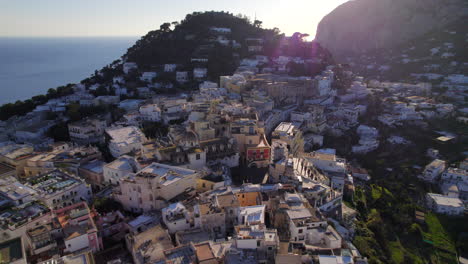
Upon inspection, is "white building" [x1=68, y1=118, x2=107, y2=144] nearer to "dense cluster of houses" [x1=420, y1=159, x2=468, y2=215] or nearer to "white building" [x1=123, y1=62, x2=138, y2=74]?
"white building" [x1=123, y1=62, x2=138, y2=74]

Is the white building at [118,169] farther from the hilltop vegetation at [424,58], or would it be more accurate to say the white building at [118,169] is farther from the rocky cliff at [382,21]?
the rocky cliff at [382,21]

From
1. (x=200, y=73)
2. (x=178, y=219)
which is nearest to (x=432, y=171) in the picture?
(x=178, y=219)

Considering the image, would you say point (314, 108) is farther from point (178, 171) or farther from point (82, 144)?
point (82, 144)

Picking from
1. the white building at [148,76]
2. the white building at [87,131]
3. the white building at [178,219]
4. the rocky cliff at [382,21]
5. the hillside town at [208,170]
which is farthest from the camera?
the rocky cliff at [382,21]

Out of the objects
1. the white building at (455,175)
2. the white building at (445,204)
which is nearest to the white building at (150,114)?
the white building at (445,204)

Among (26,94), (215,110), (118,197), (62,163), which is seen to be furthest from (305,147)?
(26,94)

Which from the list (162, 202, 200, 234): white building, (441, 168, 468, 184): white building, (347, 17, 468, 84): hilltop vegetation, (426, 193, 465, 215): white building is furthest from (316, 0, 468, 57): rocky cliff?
(162, 202, 200, 234): white building

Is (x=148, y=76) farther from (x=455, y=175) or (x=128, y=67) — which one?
(x=455, y=175)
